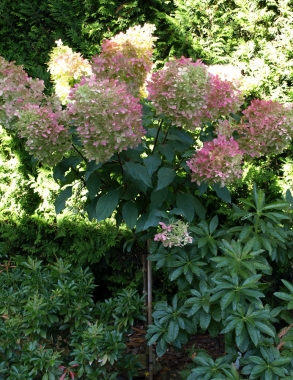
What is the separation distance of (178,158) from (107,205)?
19.9 inches

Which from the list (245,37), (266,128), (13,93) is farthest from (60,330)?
(245,37)

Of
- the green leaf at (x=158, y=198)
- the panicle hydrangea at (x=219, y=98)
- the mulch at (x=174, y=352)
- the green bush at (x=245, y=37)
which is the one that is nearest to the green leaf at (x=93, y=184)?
the green leaf at (x=158, y=198)

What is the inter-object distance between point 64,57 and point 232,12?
1688mm

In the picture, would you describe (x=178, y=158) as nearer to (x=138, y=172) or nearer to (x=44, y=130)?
(x=138, y=172)

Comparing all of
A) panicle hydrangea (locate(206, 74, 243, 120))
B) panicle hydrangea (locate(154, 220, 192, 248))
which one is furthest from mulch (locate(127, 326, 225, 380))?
panicle hydrangea (locate(206, 74, 243, 120))

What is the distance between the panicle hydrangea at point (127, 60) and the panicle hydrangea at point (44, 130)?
271mm

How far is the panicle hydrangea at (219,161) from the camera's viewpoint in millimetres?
1655

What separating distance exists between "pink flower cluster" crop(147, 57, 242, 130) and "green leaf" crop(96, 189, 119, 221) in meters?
0.43

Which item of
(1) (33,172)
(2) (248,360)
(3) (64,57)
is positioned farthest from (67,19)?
(2) (248,360)

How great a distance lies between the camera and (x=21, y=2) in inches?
137

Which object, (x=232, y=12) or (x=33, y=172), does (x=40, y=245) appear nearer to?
(x=33, y=172)

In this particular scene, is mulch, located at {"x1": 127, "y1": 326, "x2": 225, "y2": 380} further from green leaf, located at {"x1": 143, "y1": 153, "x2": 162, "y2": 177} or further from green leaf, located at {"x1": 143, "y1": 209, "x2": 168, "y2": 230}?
green leaf, located at {"x1": 143, "y1": 153, "x2": 162, "y2": 177}

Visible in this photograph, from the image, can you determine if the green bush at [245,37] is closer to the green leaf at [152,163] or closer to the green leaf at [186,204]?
the green leaf at [186,204]

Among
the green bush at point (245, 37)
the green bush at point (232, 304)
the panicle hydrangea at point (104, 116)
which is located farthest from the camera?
the green bush at point (245, 37)
